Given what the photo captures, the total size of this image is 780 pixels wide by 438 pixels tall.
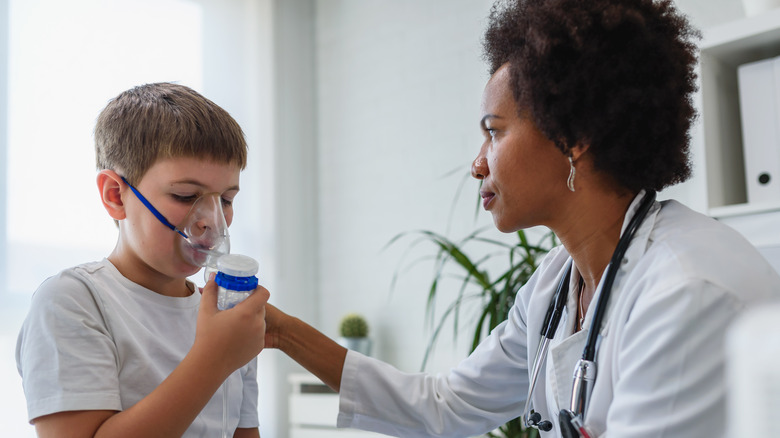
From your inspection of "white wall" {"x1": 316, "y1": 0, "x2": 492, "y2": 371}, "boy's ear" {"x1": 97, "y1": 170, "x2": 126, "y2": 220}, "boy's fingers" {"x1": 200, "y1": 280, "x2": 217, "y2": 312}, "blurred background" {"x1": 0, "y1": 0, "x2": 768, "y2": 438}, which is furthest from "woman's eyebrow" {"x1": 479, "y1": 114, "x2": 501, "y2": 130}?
"white wall" {"x1": 316, "y1": 0, "x2": 492, "y2": 371}

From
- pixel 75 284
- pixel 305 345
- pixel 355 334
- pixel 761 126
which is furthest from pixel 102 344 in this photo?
pixel 355 334

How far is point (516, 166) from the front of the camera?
1.30 meters

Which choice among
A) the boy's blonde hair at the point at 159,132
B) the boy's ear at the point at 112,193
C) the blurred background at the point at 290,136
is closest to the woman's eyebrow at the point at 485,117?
the boy's blonde hair at the point at 159,132

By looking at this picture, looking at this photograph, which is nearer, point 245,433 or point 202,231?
point 202,231

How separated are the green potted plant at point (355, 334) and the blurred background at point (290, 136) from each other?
223mm

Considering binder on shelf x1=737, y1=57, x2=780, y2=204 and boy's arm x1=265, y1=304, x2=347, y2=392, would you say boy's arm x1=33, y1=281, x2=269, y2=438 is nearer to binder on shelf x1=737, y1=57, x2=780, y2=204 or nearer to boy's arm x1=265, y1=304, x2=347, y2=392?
boy's arm x1=265, y1=304, x2=347, y2=392

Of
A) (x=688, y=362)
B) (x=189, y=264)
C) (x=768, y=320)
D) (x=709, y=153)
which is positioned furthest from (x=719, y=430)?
(x=709, y=153)

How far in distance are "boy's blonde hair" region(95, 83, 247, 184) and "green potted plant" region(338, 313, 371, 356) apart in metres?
2.19

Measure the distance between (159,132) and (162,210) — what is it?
0.16 meters

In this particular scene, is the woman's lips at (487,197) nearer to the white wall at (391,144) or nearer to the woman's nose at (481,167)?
the woman's nose at (481,167)

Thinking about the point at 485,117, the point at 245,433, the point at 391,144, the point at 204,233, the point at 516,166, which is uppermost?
the point at 391,144

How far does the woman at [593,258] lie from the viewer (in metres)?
0.92

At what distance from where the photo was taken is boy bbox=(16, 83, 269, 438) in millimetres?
1041

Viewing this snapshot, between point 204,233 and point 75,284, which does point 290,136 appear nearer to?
point 204,233
